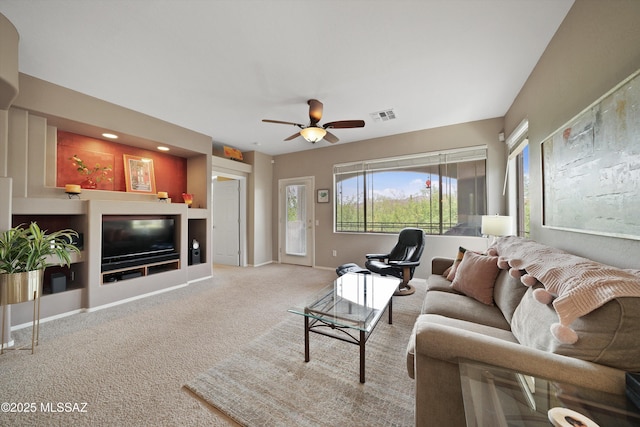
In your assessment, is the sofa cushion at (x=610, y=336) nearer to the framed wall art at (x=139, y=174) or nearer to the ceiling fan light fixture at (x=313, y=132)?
the ceiling fan light fixture at (x=313, y=132)

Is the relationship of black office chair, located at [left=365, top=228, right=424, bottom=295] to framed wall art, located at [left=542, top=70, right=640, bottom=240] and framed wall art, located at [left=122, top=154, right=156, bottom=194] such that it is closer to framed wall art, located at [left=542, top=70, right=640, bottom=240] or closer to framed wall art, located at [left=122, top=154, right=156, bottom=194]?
framed wall art, located at [left=542, top=70, right=640, bottom=240]

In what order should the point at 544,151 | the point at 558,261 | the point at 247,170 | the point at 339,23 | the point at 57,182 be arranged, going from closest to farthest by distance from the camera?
1. the point at 558,261
2. the point at 339,23
3. the point at 544,151
4. the point at 57,182
5. the point at 247,170

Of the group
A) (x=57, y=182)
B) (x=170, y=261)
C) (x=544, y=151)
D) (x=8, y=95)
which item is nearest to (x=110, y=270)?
(x=170, y=261)

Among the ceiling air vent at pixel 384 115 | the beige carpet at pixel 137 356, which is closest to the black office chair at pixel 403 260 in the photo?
the beige carpet at pixel 137 356

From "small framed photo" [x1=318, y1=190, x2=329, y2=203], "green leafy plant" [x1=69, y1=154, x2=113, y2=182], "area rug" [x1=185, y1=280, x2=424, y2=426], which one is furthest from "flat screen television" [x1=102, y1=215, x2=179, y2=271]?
"small framed photo" [x1=318, y1=190, x2=329, y2=203]

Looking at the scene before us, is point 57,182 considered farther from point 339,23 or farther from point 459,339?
point 459,339

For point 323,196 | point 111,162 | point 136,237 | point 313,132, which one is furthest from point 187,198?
point 313,132

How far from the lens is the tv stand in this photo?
10.5 ft

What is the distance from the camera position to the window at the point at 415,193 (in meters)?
3.80

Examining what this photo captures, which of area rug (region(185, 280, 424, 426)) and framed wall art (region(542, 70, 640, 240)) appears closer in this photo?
framed wall art (region(542, 70, 640, 240))

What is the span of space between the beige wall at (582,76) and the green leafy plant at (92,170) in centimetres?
531

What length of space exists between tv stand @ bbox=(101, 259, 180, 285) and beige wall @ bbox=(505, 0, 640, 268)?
483cm

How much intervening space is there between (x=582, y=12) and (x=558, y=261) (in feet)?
5.53

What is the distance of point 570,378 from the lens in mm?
→ 875
